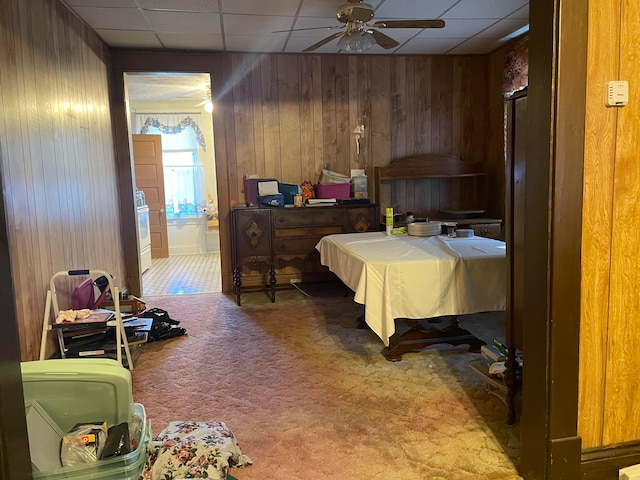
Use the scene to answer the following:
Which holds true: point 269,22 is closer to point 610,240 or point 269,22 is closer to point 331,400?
point 331,400

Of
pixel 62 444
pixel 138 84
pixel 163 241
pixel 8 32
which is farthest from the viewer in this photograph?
pixel 163 241

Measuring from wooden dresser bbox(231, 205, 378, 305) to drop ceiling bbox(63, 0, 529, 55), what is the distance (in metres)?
1.63

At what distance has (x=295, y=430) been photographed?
2.19 m

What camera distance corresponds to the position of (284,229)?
4.56 meters

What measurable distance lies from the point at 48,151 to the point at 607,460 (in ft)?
10.9

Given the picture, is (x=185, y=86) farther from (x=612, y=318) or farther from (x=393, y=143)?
(x=612, y=318)

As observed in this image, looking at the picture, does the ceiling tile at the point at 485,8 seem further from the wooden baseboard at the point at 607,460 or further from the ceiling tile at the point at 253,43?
the wooden baseboard at the point at 607,460

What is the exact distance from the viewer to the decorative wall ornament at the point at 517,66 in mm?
4668

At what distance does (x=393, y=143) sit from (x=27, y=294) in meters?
3.89

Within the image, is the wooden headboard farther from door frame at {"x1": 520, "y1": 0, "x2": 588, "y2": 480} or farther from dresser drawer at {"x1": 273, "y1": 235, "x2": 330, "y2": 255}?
door frame at {"x1": 520, "y1": 0, "x2": 588, "y2": 480}

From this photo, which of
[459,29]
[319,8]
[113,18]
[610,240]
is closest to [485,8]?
[459,29]

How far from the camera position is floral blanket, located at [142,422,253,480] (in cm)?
182

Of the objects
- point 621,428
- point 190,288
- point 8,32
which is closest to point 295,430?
point 621,428

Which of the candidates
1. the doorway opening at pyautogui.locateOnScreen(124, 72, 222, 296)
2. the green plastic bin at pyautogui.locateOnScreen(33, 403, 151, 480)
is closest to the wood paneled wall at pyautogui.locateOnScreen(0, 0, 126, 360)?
the green plastic bin at pyautogui.locateOnScreen(33, 403, 151, 480)
